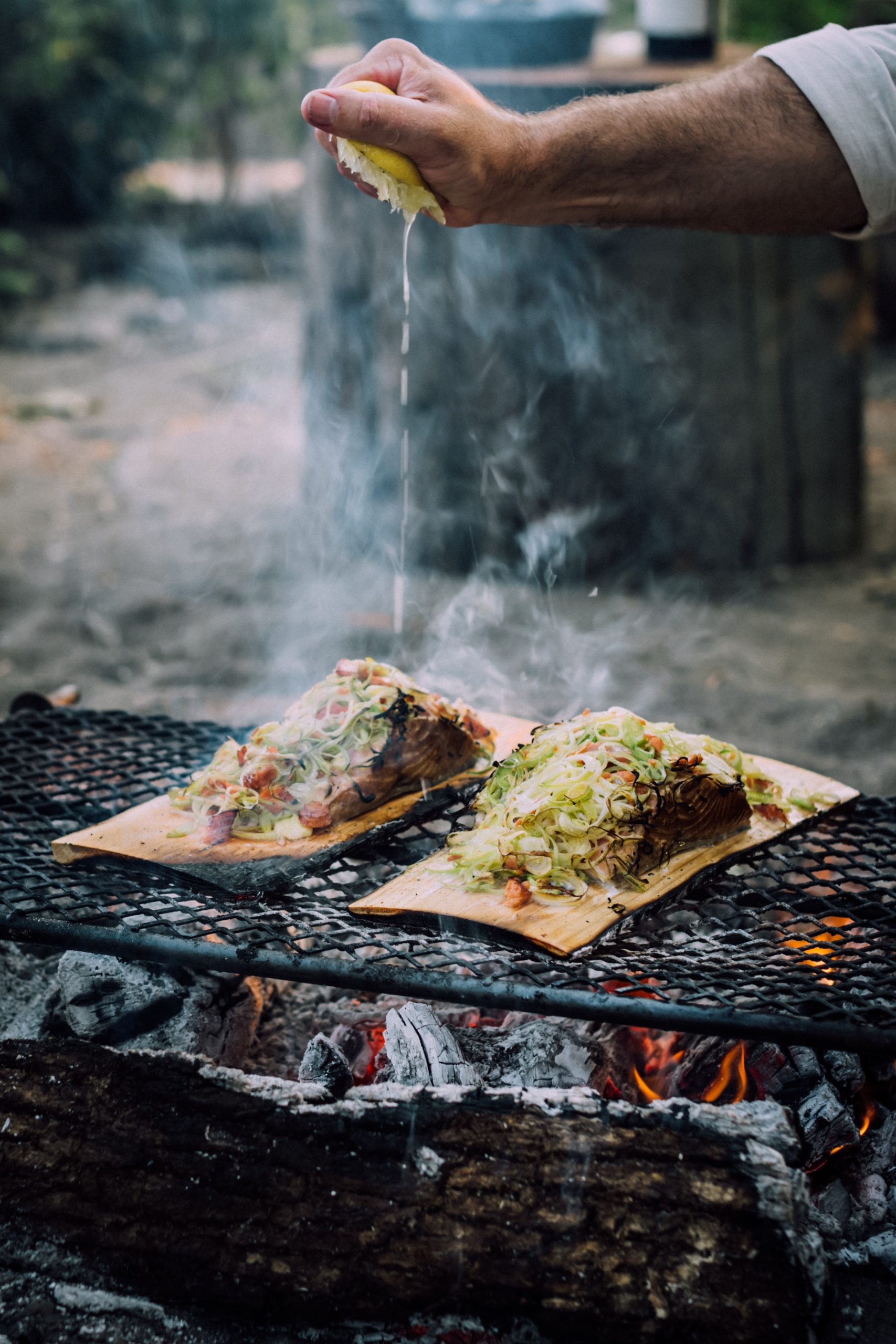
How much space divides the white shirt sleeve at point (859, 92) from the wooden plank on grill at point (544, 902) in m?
2.42

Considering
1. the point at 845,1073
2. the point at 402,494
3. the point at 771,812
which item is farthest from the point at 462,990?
the point at 402,494

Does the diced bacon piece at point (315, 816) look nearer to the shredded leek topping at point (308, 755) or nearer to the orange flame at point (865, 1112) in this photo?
the shredded leek topping at point (308, 755)

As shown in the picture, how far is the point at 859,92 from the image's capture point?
3.86 m

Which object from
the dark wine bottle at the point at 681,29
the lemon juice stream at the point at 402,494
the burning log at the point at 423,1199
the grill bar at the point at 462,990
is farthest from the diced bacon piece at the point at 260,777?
the dark wine bottle at the point at 681,29

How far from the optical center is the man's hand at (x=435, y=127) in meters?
3.15

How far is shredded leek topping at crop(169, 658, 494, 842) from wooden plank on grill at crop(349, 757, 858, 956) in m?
0.48

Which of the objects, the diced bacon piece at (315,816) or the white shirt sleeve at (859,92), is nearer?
the diced bacon piece at (315,816)

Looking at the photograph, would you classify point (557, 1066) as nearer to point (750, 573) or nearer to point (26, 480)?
point (750, 573)

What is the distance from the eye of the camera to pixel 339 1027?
3730mm

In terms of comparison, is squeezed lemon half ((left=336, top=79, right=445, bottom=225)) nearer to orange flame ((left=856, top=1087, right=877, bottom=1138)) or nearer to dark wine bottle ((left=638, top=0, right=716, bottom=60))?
orange flame ((left=856, top=1087, right=877, bottom=1138))

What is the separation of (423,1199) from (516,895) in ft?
2.85

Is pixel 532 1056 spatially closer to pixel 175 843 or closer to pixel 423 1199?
pixel 423 1199

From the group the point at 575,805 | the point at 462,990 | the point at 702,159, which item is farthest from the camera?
the point at 702,159

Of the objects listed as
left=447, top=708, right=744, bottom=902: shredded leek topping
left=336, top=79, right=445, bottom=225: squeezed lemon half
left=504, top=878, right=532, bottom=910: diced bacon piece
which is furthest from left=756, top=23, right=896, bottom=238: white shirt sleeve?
left=504, top=878, right=532, bottom=910: diced bacon piece
